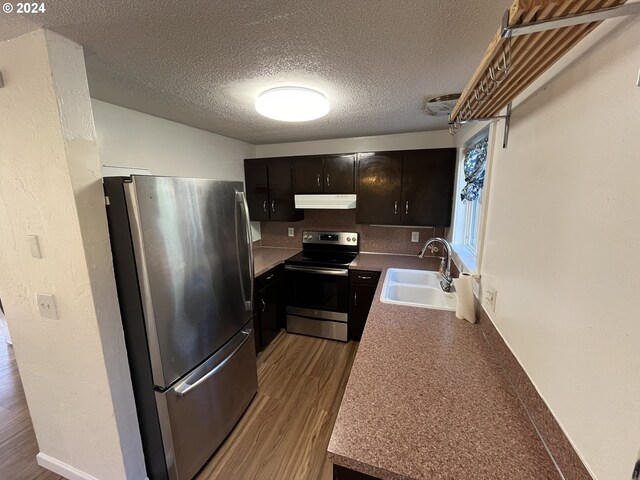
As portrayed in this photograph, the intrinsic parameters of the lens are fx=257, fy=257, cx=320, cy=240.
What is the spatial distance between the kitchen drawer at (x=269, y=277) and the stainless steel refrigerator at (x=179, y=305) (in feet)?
2.36

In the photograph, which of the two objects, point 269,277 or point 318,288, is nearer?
point 269,277

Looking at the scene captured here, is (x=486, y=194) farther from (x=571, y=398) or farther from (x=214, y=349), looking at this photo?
(x=214, y=349)

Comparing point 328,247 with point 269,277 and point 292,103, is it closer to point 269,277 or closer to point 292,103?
point 269,277

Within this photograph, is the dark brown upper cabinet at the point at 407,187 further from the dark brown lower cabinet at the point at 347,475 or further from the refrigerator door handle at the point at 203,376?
the dark brown lower cabinet at the point at 347,475

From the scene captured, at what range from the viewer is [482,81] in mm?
882

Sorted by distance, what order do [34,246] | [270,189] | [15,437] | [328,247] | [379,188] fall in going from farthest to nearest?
[328,247] < [270,189] < [379,188] < [15,437] < [34,246]

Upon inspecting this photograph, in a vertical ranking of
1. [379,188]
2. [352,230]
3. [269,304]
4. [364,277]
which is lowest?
[269,304]

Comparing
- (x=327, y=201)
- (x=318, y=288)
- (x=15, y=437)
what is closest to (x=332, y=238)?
(x=327, y=201)

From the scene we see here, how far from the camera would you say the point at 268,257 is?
303cm

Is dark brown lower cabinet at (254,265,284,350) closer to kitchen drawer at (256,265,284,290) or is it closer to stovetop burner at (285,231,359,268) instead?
kitchen drawer at (256,265,284,290)

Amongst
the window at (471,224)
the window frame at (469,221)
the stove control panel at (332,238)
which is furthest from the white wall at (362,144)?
the stove control panel at (332,238)

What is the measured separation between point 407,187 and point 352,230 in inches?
33.0

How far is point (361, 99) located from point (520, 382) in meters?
1.75

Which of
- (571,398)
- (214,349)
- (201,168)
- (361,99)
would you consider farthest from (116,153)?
(571,398)
